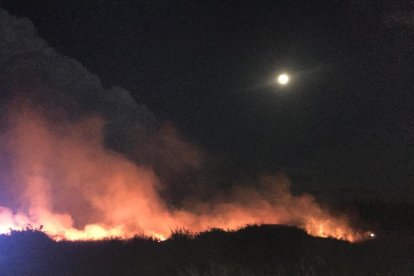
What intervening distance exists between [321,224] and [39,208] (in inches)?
621

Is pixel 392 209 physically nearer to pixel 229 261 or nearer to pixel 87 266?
pixel 229 261

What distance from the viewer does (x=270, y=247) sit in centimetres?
1647

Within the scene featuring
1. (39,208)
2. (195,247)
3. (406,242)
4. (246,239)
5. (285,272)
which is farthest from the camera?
(39,208)

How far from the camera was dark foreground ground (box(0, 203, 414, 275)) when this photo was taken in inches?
516

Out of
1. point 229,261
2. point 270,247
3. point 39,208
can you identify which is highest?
point 39,208

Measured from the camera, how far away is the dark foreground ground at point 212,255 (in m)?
13.1

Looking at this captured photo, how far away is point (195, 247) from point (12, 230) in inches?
299

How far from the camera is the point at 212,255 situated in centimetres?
1465

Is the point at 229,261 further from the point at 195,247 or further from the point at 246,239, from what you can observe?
the point at 246,239

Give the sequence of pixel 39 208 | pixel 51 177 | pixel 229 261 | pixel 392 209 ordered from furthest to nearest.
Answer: pixel 392 209
pixel 51 177
pixel 39 208
pixel 229 261

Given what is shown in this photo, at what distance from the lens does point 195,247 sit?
51.5ft

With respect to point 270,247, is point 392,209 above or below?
above

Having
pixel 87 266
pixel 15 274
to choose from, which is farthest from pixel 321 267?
pixel 15 274

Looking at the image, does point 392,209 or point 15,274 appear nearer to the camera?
point 15,274
